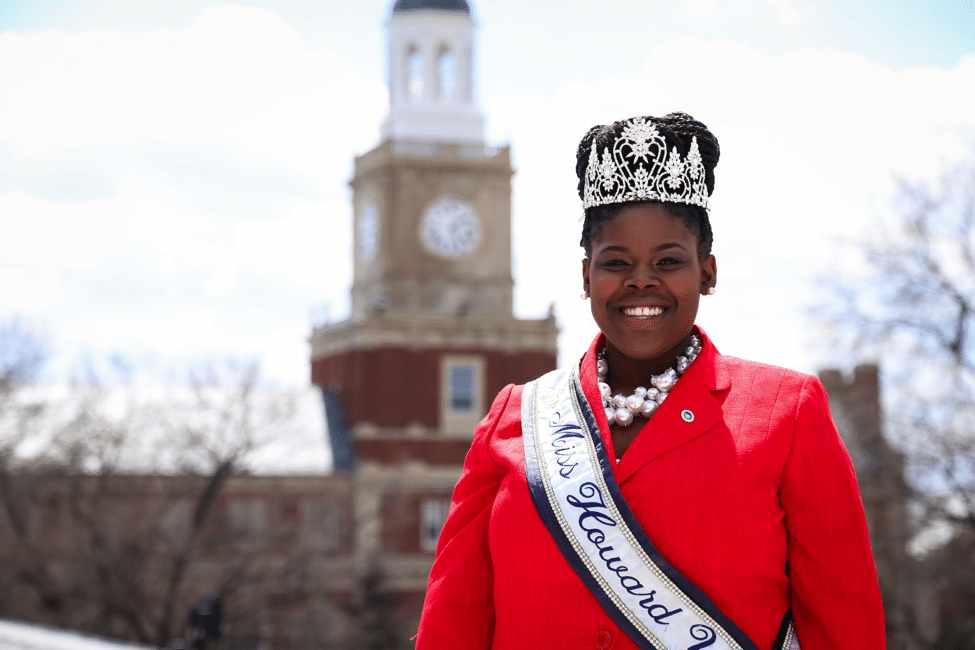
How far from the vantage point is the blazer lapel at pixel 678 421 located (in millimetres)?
2740

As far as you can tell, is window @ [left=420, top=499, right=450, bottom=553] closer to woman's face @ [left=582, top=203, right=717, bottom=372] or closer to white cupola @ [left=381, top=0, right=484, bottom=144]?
white cupola @ [left=381, top=0, right=484, bottom=144]

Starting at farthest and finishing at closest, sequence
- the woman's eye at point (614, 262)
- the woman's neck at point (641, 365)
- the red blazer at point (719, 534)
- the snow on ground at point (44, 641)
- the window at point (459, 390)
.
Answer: the window at point (459, 390) < the snow on ground at point (44, 641) < the woman's neck at point (641, 365) < the woman's eye at point (614, 262) < the red blazer at point (719, 534)

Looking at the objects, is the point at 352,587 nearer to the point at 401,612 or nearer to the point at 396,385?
the point at 401,612

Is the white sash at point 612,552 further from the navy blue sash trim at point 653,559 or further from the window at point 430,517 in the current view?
the window at point 430,517

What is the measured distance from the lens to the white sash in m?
2.64

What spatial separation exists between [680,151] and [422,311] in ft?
119

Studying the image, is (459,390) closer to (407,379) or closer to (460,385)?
(460,385)

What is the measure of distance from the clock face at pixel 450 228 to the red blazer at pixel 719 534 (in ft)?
124

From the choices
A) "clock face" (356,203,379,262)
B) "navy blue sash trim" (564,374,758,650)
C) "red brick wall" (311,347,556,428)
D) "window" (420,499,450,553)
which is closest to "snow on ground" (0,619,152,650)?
"navy blue sash trim" (564,374,758,650)

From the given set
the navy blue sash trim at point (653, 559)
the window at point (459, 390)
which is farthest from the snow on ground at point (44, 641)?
the window at point (459, 390)

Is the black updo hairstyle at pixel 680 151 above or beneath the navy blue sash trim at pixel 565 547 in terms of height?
above

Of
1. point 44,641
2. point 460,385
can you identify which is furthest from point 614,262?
point 460,385

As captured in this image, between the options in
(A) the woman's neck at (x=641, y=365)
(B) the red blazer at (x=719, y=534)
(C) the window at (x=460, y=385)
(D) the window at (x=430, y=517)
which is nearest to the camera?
(B) the red blazer at (x=719, y=534)

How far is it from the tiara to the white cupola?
3909 cm
